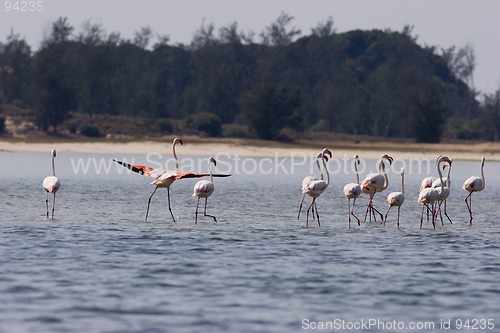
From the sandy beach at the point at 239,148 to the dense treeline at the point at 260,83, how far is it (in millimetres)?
6856

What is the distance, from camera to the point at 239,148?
60.6 meters

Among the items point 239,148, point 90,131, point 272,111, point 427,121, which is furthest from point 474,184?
point 427,121

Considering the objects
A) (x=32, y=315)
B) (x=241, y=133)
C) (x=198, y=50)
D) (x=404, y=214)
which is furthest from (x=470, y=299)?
(x=198, y=50)

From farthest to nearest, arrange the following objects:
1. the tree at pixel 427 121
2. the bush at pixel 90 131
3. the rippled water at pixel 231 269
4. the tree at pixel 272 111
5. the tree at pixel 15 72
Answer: the tree at pixel 15 72 → the tree at pixel 427 121 → the tree at pixel 272 111 → the bush at pixel 90 131 → the rippled water at pixel 231 269

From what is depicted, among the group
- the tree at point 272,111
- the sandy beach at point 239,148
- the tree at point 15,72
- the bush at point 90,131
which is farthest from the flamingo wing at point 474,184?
the tree at point 15,72

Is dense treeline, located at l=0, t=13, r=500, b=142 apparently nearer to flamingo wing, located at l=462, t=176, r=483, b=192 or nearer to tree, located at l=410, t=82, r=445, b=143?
tree, located at l=410, t=82, r=445, b=143

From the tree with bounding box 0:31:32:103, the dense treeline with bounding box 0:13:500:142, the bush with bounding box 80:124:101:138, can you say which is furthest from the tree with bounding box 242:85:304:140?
the tree with bounding box 0:31:32:103

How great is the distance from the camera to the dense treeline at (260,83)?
72.4 m

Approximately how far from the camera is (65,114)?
71.4 m

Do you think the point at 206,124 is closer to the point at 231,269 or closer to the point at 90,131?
the point at 90,131

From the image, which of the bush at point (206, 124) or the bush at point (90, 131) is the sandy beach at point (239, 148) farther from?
the bush at point (206, 124)

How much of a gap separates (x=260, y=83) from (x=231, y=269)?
61029 mm

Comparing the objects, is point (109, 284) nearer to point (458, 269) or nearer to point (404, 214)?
point (458, 269)

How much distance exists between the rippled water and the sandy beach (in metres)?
33.4
